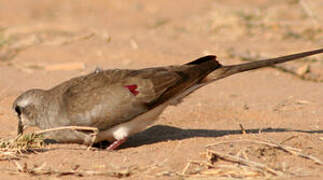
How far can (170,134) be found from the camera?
5.69 m

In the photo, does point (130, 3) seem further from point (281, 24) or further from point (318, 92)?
point (318, 92)

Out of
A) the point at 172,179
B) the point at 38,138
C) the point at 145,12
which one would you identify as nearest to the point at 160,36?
the point at 145,12

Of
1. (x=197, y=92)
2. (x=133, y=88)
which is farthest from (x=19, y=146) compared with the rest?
(x=197, y=92)

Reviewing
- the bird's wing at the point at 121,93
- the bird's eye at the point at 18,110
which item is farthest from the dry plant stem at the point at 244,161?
the bird's eye at the point at 18,110

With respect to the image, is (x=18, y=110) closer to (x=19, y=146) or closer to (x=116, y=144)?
(x=19, y=146)

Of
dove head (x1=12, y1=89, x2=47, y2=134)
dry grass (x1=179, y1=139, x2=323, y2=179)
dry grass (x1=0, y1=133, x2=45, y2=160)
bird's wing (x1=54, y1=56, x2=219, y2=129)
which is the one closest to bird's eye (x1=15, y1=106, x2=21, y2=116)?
dove head (x1=12, y1=89, x2=47, y2=134)

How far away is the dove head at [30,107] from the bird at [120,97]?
0.03 metres

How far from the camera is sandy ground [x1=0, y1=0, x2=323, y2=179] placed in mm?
4453

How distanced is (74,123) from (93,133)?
0.67ft

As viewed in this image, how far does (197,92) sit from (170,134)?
4.87 ft

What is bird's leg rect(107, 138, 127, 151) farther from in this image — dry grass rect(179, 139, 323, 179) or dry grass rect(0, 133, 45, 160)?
dry grass rect(179, 139, 323, 179)

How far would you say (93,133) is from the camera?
516 cm

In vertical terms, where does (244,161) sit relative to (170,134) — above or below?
below

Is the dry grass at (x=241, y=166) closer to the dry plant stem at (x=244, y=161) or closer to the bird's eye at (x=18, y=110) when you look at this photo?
the dry plant stem at (x=244, y=161)
